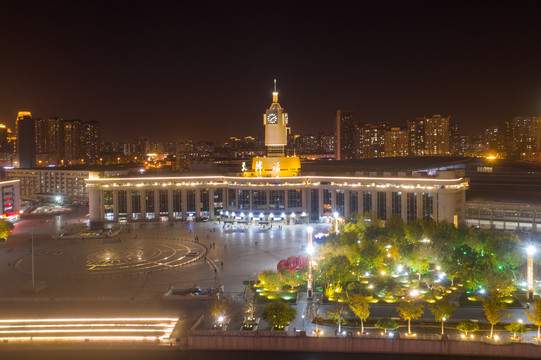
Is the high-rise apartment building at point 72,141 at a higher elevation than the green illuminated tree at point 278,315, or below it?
higher

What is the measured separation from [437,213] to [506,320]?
2255 centimetres

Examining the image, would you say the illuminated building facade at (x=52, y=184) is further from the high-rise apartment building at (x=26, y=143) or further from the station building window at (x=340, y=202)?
the station building window at (x=340, y=202)

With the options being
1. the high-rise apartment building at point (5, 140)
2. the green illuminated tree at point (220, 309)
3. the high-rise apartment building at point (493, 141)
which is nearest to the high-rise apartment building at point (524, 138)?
the high-rise apartment building at point (493, 141)

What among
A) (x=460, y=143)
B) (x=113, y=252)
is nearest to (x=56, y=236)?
(x=113, y=252)

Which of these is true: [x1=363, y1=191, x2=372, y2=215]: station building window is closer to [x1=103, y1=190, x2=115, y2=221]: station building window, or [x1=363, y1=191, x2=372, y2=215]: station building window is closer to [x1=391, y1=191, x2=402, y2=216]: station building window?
[x1=391, y1=191, x2=402, y2=216]: station building window

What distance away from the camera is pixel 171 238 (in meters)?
44.6

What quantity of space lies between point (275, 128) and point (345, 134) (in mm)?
93966

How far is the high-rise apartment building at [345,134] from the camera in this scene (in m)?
147

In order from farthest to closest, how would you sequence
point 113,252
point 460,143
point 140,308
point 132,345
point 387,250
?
point 460,143
point 113,252
point 387,250
point 140,308
point 132,345

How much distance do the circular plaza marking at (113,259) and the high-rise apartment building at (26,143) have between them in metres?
72.2

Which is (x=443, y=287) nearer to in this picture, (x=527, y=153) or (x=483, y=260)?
(x=483, y=260)

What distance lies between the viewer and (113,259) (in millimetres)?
36156

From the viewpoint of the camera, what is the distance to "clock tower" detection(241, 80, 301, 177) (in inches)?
2218

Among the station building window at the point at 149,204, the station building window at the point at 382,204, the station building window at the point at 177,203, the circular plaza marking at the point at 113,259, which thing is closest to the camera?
the circular plaza marking at the point at 113,259
